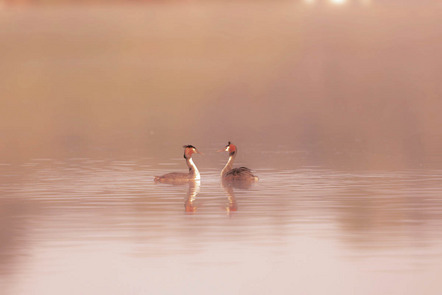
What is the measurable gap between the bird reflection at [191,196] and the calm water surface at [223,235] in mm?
52

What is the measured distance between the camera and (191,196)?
30406mm

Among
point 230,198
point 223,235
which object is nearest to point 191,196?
point 230,198

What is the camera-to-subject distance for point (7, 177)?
36.4 m

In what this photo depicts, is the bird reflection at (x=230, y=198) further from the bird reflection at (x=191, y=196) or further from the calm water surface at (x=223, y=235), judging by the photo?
the bird reflection at (x=191, y=196)

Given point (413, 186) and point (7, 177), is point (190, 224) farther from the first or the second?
point (7, 177)

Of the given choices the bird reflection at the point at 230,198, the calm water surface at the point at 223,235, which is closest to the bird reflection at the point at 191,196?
the calm water surface at the point at 223,235

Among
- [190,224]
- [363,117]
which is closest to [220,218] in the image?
[190,224]

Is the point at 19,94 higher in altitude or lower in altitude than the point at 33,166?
higher

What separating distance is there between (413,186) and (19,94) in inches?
3891

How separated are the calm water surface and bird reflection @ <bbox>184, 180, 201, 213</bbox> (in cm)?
5

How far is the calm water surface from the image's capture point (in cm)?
1944

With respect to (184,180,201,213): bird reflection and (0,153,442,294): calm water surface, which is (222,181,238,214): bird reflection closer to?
(0,153,442,294): calm water surface

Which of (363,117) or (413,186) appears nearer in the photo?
(413,186)

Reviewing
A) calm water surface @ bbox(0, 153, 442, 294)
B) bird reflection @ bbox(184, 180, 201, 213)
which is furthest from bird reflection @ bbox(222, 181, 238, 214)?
bird reflection @ bbox(184, 180, 201, 213)
